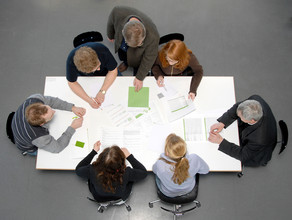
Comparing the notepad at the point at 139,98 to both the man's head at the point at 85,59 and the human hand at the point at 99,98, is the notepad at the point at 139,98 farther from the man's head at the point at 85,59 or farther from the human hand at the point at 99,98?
the man's head at the point at 85,59

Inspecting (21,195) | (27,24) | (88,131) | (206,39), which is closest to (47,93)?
(88,131)

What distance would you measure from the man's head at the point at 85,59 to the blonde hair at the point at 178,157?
943 mm

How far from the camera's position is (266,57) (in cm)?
309

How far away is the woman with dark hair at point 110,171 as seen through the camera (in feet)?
5.71

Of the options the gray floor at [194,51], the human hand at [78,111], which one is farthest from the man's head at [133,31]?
the gray floor at [194,51]

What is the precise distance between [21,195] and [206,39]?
3180 millimetres

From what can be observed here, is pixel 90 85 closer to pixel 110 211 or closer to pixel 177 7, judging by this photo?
pixel 110 211

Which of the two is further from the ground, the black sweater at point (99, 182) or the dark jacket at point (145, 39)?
the dark jacket at point (145, 39)

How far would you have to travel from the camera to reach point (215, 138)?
6.64ft

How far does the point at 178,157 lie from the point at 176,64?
97cm

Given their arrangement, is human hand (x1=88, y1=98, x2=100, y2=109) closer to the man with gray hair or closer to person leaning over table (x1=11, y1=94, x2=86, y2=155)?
person leaning over table (x1=11, y1=94, x2=86, y2=155)

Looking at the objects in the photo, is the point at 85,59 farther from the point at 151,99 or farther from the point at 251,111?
the point at 251,111

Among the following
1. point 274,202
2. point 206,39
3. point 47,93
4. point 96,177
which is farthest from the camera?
point 206,39

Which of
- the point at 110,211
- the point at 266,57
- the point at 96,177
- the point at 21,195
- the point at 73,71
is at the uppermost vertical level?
the point at 266,57
